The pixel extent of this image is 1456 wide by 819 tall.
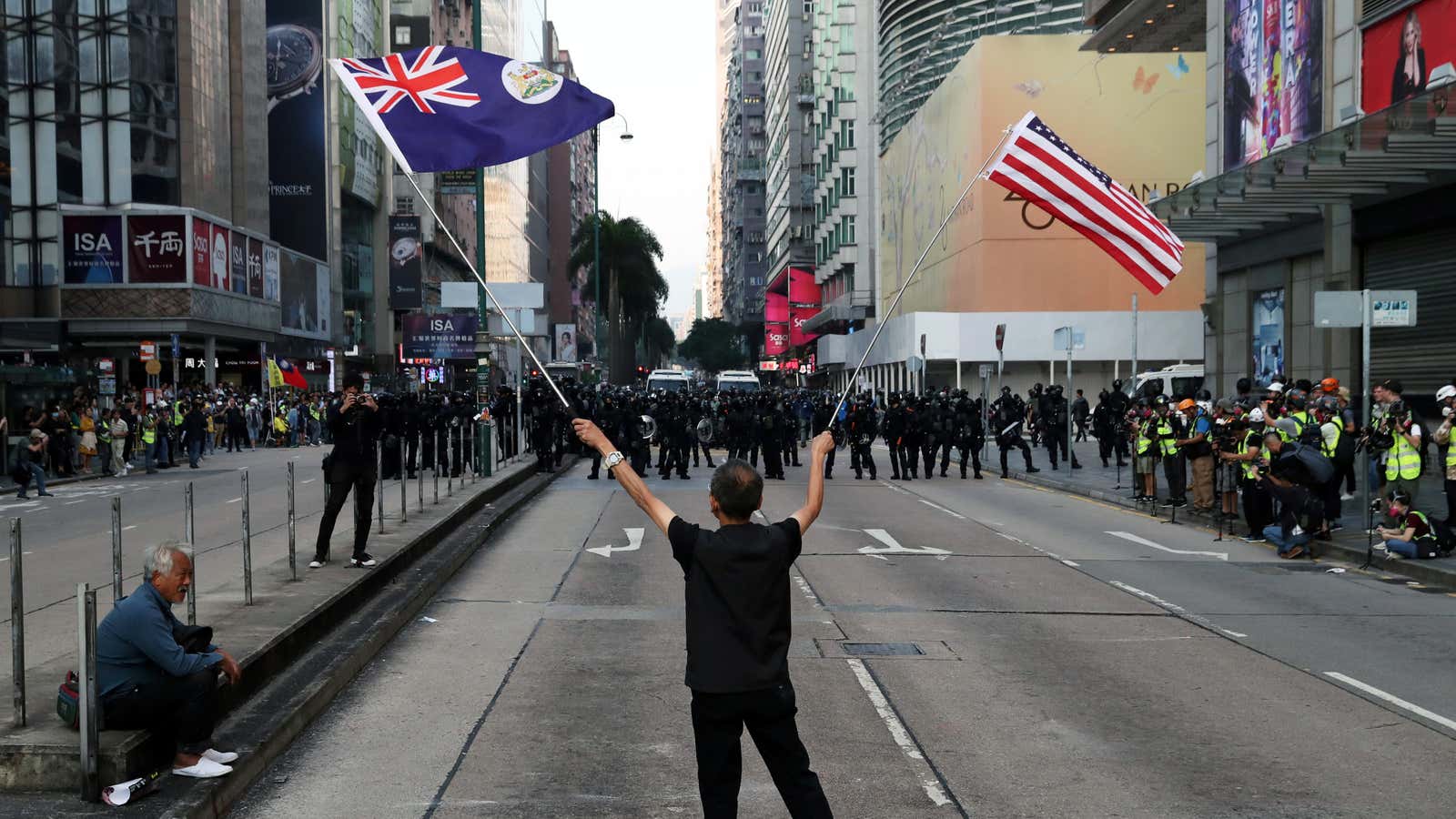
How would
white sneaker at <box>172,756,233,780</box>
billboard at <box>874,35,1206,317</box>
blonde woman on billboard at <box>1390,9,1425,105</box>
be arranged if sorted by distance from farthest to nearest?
billboard at <box>874,35,1206,317</box>
blonde woman on billboard at <box>1390,9,1425,105</box>
white sneaker at <box>172,756,233,780</box>

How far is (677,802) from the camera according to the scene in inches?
258

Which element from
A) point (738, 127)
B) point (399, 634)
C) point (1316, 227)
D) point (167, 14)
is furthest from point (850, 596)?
point (738, 127)

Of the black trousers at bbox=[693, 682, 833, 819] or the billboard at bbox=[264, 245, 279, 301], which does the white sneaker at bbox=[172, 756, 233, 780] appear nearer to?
the black trousers at bbox=[693, 682, 833, 819]

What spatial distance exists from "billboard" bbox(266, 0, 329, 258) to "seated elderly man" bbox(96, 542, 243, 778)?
246 feet

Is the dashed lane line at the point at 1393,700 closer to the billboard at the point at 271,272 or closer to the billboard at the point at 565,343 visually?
the billboard at the point at 271,272

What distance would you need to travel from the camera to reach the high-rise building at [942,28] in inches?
2970

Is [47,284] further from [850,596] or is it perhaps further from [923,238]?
[850,596]

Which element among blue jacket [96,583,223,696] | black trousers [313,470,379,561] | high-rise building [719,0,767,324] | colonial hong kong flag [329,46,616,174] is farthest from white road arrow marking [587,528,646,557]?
high-rise building [719,0,767,324]

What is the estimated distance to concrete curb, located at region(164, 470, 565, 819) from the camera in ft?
20.7

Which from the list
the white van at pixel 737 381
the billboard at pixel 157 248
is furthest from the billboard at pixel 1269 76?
A: the billboard at pixel 157 248

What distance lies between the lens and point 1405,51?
2453 cm

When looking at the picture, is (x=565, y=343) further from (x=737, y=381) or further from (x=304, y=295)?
(x=737, y=381)

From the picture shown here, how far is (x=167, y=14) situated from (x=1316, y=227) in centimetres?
4587

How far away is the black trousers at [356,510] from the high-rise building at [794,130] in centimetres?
10804
